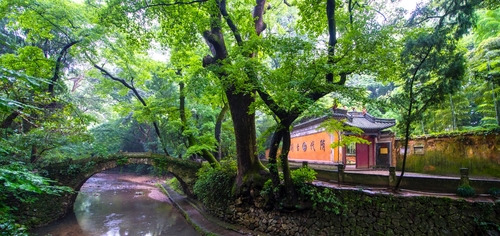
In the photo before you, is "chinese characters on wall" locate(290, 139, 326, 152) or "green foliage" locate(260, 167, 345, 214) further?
"chinese characters on wall" locate(290, 139, 326, 152)

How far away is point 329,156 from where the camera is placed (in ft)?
50.2

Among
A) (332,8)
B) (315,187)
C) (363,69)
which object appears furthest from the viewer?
(315,187)

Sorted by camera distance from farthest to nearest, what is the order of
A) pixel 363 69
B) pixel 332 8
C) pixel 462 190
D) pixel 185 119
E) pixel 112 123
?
1. pixel 112 123
2. pixel 185 119
3. pixel 462 190
4. pixel 332 8
5. pixel 363 69

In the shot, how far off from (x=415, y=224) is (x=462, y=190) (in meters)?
2.30

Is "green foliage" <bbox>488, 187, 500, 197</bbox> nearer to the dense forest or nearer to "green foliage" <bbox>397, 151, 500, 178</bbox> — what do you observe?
the dense forest

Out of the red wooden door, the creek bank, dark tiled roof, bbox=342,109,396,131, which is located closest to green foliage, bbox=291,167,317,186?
the creek bank

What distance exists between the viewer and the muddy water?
409 inches

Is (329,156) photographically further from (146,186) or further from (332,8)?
(146,186)

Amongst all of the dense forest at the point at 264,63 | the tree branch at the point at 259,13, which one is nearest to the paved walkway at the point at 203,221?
the dense forest at the point at 264,63

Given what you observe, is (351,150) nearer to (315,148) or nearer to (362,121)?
(362,121)

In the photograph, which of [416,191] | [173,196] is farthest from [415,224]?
[173,196]

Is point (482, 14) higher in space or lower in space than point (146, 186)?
higher

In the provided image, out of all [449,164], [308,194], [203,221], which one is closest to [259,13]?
[308,194]

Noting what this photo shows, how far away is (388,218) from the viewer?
22.7ft
